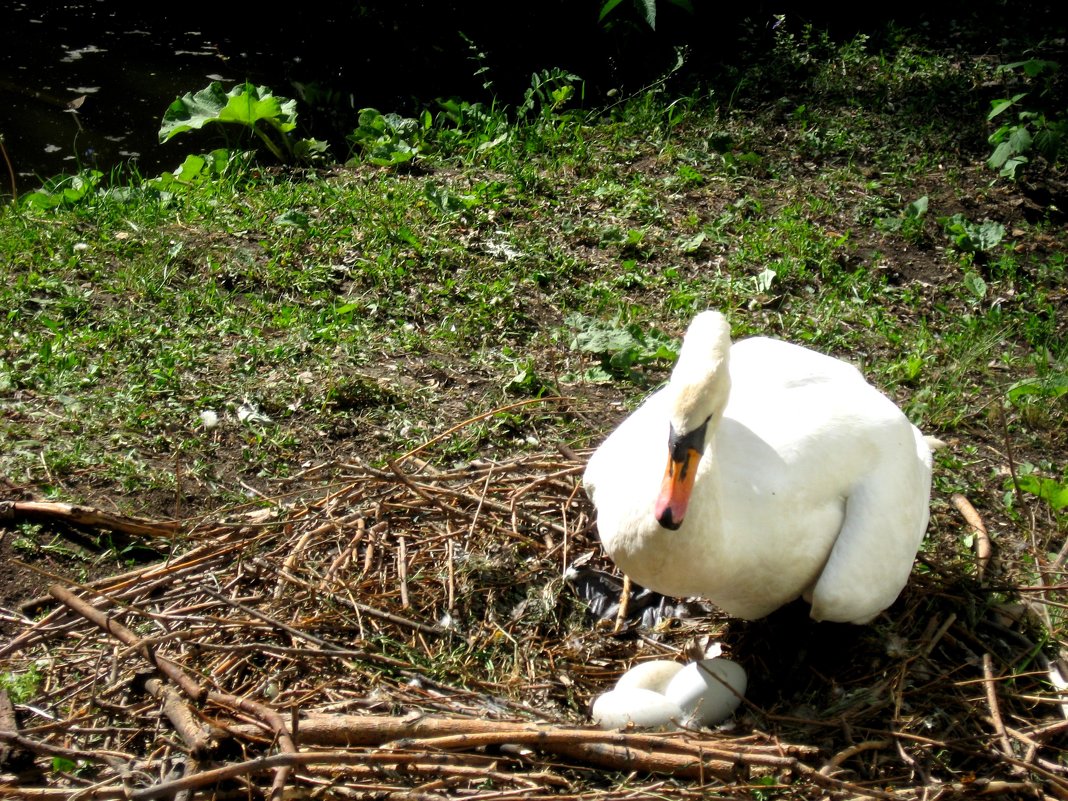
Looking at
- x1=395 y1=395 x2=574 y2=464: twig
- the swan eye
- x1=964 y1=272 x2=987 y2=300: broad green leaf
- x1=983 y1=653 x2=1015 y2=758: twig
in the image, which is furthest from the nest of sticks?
x1=964 y1=272 x2=987 y2=300: broad green leaf

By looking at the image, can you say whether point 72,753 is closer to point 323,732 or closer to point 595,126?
point 323,732

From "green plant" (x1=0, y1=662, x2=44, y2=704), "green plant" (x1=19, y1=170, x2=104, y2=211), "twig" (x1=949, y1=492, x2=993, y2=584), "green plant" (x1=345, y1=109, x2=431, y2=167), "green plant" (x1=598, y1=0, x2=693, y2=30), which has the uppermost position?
"green plant" (x1=598, y1=0, x2=693, y2=30)

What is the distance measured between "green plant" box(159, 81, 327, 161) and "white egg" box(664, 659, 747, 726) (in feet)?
16.3

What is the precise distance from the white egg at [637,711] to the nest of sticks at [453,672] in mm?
71

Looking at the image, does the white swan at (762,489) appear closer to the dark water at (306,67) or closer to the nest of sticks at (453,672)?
the nest of sticks at (453,672)

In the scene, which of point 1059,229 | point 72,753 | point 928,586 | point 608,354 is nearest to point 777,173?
point 1059,229

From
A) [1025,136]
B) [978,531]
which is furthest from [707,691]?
[1025,136]

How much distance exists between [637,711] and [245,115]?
5324 millimetres

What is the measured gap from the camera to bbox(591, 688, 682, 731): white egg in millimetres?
3520

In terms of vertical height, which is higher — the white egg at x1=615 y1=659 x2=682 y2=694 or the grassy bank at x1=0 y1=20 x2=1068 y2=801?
the grassy bank at x1=0 y1=20 x2=1068 y2=801

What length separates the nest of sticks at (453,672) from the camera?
323cm

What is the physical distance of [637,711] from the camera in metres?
3.53

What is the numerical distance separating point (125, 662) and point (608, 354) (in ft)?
9.07

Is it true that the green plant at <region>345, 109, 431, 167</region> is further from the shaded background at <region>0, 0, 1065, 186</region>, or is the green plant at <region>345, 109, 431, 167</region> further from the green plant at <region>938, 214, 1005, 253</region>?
the green plant at <region>938, 214, 1005, 253</region>
